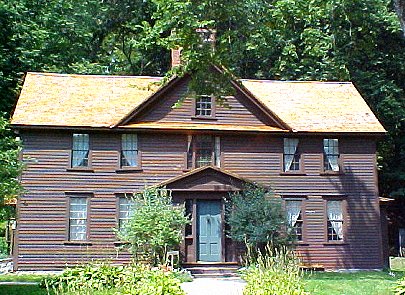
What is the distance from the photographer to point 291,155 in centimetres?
2444

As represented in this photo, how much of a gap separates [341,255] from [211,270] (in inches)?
222

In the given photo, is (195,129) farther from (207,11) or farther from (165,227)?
(207,11)

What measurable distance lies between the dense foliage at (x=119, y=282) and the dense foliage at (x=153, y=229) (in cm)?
530

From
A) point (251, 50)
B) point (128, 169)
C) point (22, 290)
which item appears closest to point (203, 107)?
point (128, 169)

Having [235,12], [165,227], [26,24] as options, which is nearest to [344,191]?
[165,227]

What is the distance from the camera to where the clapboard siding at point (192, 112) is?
77.8ft

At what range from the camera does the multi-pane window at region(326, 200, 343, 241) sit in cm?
2430

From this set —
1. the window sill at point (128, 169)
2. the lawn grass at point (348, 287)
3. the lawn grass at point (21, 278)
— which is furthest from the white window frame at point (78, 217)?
the lawn grass at point (348, 287)

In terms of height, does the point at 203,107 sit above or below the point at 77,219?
above

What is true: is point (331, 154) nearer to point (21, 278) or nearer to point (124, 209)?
point (124, 209)

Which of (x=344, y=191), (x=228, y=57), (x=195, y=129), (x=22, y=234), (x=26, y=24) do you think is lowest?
(x=22, y=234)

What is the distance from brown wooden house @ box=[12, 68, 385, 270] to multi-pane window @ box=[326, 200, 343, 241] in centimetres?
4

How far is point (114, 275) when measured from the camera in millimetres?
14484

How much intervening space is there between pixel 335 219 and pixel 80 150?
1047 centimetres
